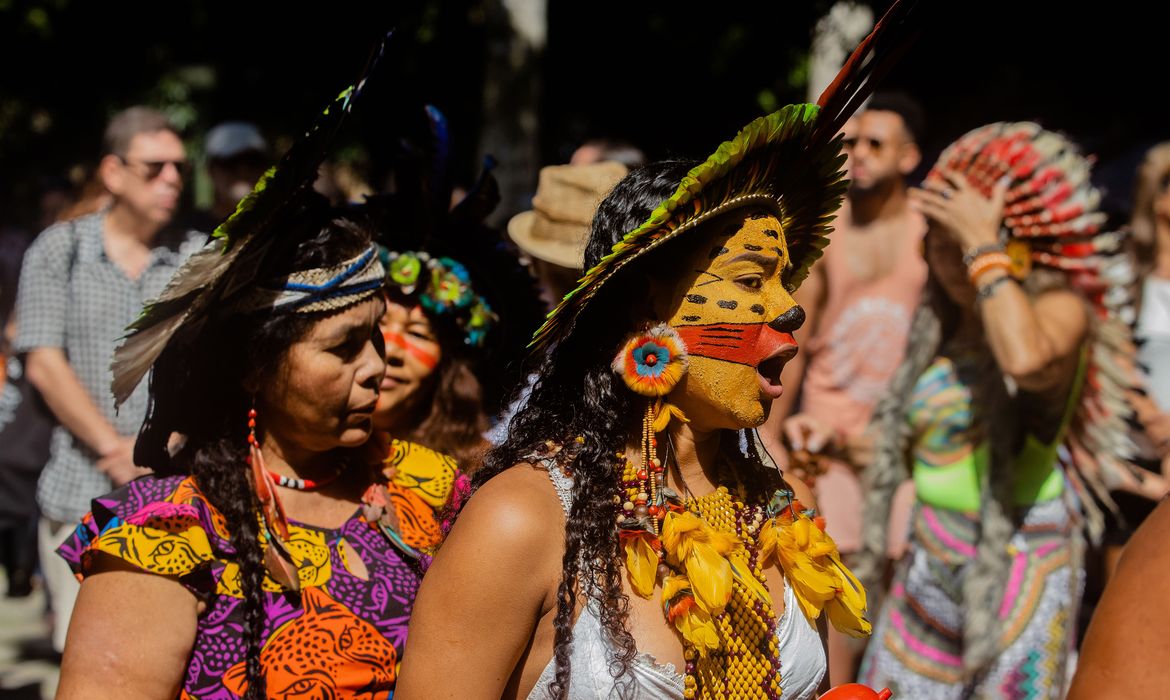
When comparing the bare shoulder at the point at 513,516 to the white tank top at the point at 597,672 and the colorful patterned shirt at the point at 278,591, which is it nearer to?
the white tank top at the point at 597,672

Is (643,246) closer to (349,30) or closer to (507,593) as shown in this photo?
(507,593)

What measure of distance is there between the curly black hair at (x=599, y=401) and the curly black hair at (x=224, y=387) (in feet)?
2.04

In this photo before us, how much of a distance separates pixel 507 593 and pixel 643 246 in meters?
0.66

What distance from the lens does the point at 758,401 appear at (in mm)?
2416

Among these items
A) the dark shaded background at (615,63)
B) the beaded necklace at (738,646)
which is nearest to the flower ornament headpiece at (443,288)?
the beaded necklace at (738,646)

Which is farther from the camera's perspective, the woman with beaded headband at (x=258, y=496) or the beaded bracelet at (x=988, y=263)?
the beaded bracelet at (x=988, y=263)

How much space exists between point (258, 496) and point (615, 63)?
19.4 feet

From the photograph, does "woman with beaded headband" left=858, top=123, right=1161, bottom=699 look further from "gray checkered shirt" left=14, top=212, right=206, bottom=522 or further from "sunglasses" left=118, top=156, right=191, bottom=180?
"sunglasses" left=118, top=156, right=191, bottom=180

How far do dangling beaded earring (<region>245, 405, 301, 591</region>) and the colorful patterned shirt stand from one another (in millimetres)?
25

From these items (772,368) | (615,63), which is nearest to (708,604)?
(772,368)

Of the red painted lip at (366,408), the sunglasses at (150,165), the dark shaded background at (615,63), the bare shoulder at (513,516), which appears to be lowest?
the bare shoulder at (513,516)

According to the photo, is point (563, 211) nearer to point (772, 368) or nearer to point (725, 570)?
point (772, 368)

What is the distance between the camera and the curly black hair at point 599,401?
7.51ft

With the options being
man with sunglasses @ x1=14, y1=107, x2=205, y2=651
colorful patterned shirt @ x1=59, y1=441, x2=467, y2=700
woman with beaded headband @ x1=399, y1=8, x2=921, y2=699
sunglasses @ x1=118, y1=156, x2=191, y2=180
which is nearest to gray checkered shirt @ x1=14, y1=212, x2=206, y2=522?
man with sunglasses @ x1=14, y1=107, x2=205, y2=651
